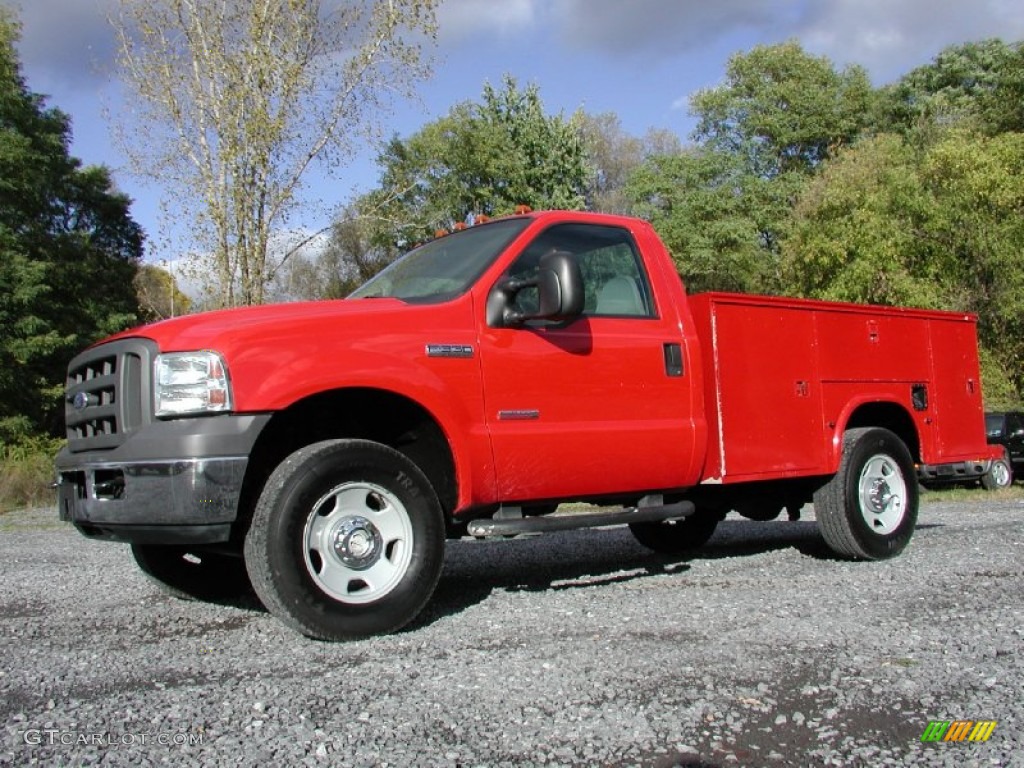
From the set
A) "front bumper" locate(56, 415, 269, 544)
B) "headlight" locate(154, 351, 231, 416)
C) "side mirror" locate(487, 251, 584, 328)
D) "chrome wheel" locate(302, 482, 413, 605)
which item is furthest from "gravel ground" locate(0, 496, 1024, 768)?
"side mirror" locate(487, 251, 584, 328)

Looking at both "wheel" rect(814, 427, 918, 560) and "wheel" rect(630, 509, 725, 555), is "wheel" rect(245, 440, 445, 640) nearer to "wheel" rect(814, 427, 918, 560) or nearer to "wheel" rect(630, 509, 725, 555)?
"wheel" rect(814, 427, 918, 560)

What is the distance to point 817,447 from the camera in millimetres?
6484

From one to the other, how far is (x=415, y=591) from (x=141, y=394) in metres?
1.54

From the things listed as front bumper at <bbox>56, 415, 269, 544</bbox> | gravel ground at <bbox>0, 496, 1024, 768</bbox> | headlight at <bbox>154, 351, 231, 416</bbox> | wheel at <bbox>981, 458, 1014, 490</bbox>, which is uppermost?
headlight at <bbox>154, 351, 231, 416</bbox>

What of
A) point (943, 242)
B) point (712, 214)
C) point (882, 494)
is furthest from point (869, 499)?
point (712, 214)

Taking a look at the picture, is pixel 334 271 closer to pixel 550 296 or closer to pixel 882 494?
pixel 882 494

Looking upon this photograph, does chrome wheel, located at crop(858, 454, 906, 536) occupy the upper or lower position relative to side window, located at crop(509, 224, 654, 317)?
lower

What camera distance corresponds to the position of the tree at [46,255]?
26.8m

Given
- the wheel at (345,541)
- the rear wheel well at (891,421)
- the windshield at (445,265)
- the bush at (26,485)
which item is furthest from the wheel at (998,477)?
the wheel at (345,541)

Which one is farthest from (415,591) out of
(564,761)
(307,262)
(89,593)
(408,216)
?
(307,262)

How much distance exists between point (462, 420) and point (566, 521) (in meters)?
0.82

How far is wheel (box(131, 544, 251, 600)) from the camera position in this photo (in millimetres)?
5539

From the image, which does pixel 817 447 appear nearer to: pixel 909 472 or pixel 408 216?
pixel 909 472

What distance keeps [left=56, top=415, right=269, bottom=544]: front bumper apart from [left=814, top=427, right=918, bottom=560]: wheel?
159 inches
